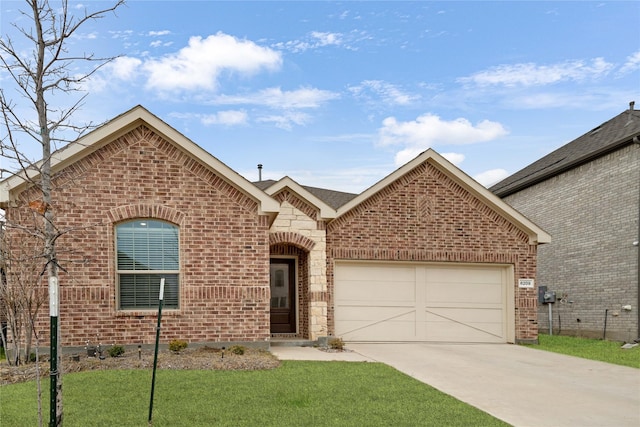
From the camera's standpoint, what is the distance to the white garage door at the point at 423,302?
583 inches

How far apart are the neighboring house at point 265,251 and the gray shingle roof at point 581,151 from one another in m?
4.11

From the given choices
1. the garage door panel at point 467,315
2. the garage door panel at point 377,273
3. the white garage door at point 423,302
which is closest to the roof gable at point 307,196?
the white garage door at point 423,302

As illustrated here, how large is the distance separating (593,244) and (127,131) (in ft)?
47.8

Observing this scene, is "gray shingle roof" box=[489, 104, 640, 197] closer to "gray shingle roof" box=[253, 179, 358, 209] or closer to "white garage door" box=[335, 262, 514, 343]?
"white garage door" box=[335, 262, 514, 343]

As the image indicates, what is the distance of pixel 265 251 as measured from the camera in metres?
11.9

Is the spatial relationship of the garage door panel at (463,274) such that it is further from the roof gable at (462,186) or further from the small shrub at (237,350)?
the small shrub at (237,350)

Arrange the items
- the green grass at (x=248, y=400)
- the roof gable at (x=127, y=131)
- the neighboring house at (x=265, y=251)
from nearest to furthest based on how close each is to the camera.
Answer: the green grass at (x=248, y=400) < the roof gable at (x=127, y=131) < the neighboring house at (x=265, y=251)

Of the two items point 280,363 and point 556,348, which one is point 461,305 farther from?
point 280,363

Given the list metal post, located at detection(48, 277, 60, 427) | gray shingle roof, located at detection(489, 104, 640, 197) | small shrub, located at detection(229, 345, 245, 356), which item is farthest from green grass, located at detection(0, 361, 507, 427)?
gray shingle roof, located at detection(489, 104, 640, 197)

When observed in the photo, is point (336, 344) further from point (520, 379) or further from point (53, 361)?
point (53, 361)

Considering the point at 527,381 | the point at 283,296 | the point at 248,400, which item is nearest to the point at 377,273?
the point at 283,296

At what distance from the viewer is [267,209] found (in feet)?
38.5

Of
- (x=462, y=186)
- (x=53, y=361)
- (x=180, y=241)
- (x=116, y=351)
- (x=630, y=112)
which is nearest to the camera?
(x=53, y=361)

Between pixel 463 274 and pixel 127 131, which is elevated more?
pixel 127 131
